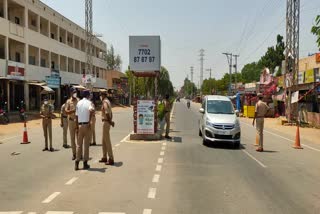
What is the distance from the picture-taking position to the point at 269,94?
157 feet

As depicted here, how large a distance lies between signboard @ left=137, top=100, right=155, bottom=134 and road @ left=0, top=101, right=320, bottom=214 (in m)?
2.94

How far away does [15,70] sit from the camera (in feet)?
117

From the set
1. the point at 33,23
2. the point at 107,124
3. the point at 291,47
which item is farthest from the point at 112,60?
the point at 107,124

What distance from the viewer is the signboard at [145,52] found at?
18.8 meters

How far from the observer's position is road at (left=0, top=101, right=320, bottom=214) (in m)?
7.41

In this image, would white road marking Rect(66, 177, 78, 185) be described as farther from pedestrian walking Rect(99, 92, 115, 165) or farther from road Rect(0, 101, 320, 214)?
pedestrian walking Rect(99, 92, 115, 165)

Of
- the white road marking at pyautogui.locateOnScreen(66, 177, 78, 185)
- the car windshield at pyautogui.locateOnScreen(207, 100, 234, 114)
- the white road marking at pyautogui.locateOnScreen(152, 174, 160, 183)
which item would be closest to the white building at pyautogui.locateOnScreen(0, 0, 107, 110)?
the car windshield at pyautogui.locateOnScreen(207, 100, 234, 114)

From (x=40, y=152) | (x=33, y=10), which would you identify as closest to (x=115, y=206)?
(x=40, y=152)

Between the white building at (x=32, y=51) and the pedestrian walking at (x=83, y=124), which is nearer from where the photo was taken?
the pedestrian walking at (x=83, y=124)

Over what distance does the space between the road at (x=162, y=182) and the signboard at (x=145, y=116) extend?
→ 2.94 meters

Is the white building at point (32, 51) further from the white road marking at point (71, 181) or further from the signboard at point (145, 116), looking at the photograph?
the white road marking at point (71, 181)

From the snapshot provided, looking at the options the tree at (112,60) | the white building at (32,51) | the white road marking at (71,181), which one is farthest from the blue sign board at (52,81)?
the tree at (112,60)

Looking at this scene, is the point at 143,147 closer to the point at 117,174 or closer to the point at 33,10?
the point at 117,174

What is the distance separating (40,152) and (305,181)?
8.56 meters
